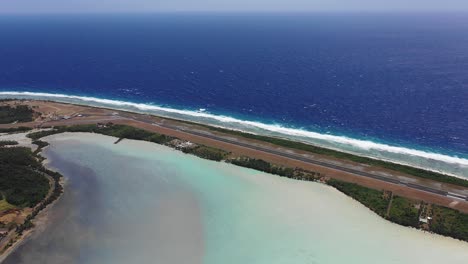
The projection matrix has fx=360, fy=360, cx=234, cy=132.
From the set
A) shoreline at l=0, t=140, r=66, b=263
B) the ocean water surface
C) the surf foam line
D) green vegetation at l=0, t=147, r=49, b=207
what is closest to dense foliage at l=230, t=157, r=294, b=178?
the surf foam line

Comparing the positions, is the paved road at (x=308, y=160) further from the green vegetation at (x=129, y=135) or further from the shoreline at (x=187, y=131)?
the green vegetation at (x=129, y=135)

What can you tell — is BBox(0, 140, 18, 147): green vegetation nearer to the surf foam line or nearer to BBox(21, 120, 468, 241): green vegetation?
BBox(21, 120, 468, 241): green vegetation

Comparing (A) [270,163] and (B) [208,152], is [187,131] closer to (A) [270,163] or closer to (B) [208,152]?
(B) [208,152]

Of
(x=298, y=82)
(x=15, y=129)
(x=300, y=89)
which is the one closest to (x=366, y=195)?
(x=300, y=89)

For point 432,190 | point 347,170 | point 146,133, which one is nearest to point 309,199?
point 347,170

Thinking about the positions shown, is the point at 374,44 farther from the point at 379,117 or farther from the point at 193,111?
the point at 193,111
